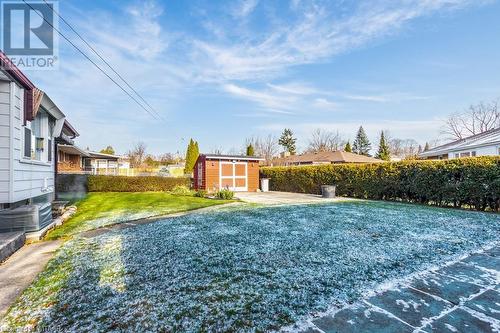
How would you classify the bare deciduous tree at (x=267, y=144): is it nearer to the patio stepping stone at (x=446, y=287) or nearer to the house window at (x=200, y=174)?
the house window at (x=200, y=174)

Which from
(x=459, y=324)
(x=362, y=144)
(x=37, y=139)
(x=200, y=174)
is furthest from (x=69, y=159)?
(x=362, y=144)

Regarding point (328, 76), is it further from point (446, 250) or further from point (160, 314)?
point (160, 314)

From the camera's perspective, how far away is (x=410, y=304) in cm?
244

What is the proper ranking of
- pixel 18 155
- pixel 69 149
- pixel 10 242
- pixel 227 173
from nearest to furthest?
pixel 10 242, pixel 18 155, pixel 227 173, pixel 69 149

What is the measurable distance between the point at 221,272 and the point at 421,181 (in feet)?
34.1

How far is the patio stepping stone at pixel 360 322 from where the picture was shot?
2.03 meters

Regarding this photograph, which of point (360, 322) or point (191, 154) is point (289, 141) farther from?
point (360, 322)

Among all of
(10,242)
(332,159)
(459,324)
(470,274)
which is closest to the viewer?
(459,324)

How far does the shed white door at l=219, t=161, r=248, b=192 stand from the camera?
17.6 metres

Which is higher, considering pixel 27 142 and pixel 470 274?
pixel 27 142

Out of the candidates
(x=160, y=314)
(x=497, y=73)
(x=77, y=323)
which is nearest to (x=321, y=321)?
(x=160, y=314)

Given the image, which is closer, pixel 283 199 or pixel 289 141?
pixel 283 199

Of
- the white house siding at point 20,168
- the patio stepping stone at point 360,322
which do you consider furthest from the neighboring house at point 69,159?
the patio stepping stone at point 360,322

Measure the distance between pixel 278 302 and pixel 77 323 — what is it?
1746 mm
